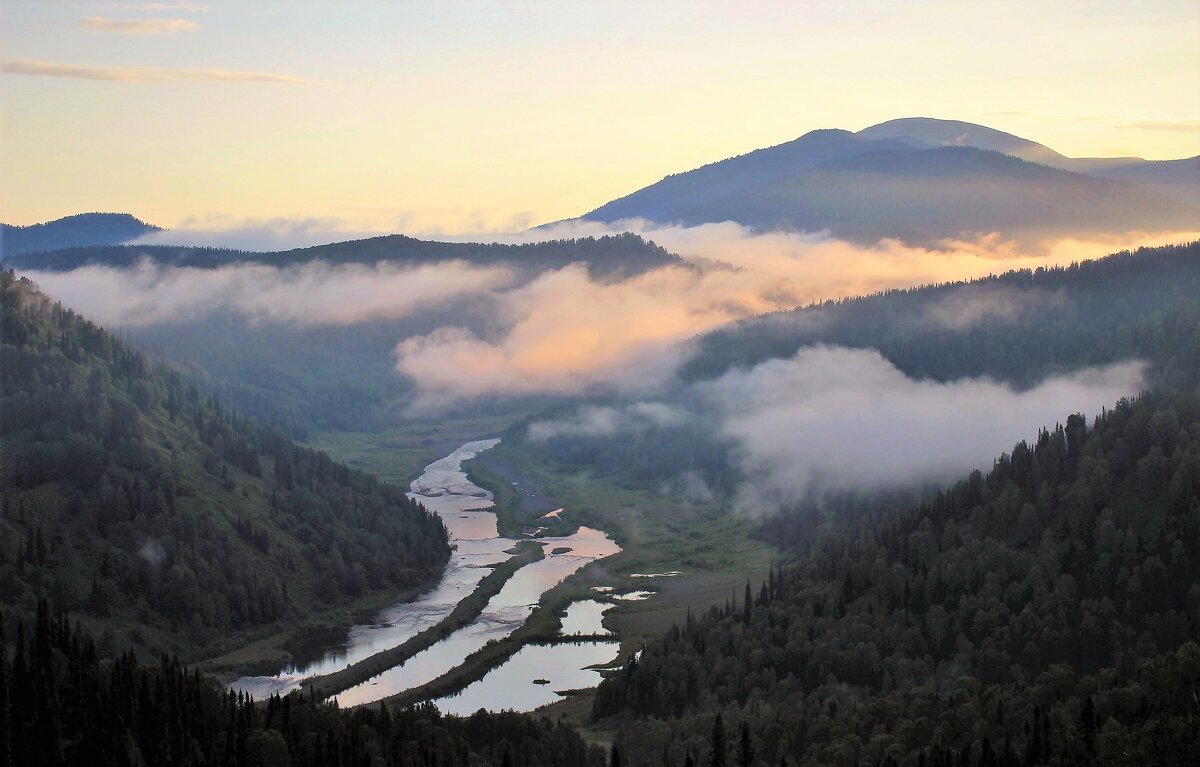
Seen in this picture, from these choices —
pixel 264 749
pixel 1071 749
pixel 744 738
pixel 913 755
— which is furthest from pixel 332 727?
pixel 1071 749

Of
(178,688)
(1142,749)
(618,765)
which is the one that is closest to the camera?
(1142,749)

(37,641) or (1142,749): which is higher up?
(37,641)

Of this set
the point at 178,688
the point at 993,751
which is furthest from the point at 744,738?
the point at 178,688

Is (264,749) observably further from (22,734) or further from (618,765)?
(618,765)

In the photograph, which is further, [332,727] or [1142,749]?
[332,727]

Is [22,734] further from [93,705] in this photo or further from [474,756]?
[474,756]

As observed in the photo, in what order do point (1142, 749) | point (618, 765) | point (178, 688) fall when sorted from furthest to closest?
point (178, 688) → point (618, 765) → point (1142, 749)
